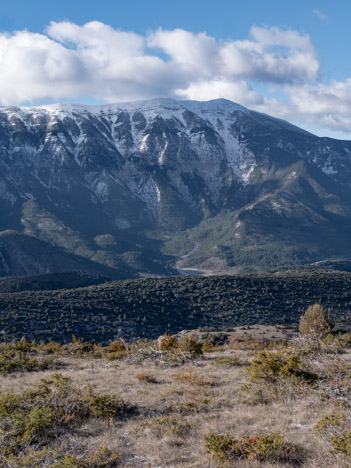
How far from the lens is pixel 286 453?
399 inches

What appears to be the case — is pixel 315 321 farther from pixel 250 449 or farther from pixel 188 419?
pixel 250 449

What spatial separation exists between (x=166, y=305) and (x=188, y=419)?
258 feet

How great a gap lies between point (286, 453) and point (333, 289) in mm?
103424

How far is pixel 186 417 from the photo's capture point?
1378cm

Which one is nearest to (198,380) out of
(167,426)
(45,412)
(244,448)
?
(167,426)

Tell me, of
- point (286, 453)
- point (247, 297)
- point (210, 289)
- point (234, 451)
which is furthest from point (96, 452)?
point (210, 289)

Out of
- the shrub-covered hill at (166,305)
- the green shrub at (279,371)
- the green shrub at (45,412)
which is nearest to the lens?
the green shrub at (45,412)

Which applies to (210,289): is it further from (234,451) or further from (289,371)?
(234,451)

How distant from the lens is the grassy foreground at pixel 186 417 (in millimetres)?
10281

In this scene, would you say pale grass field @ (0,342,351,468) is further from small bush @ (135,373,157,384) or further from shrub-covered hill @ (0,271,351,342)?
shrub-covered hill @ (0,271,351,342)

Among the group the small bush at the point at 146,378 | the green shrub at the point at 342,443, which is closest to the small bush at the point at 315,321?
the small bush at the point at 146,378

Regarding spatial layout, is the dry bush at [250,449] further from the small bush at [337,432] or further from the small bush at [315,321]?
the small bush at [315,321]

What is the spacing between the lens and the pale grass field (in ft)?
34.8

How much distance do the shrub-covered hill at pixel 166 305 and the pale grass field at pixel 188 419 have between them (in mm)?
47798
